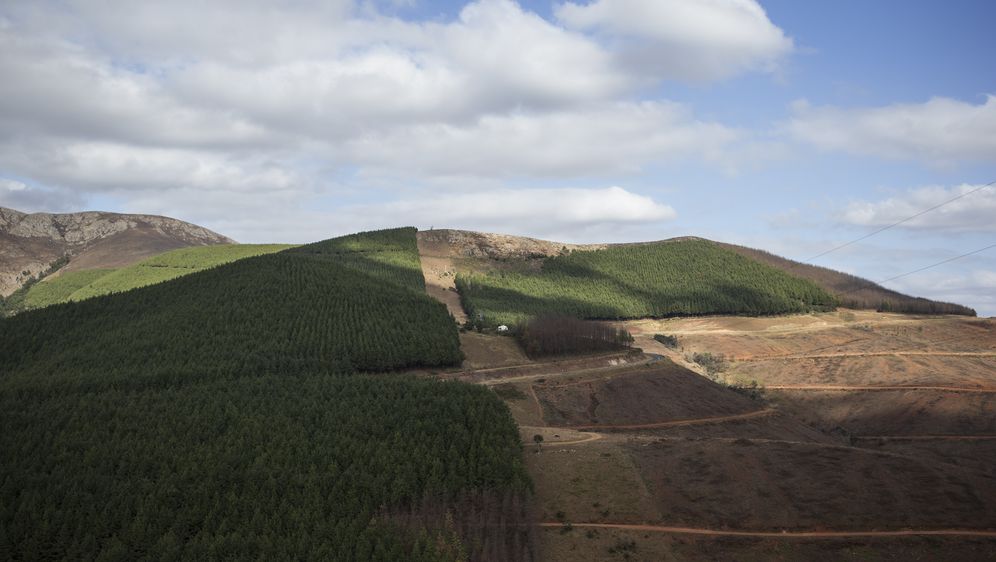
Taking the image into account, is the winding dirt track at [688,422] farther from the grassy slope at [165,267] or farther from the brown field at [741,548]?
the grassy slope at [165,267]

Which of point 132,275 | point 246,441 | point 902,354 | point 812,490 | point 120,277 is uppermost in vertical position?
point 132,275

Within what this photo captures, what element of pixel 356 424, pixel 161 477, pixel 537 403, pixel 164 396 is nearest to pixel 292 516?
pixel 161 477

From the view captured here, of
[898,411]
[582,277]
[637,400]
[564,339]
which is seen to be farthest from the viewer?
[582,277]

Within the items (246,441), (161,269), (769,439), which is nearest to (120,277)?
(161,269)

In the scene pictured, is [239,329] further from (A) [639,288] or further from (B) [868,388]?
(A) [639,288]

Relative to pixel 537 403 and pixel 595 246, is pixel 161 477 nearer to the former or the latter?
pixel 537 403

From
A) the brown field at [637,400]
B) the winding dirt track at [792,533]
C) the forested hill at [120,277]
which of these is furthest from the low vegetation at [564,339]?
the forested hill at [120,277]

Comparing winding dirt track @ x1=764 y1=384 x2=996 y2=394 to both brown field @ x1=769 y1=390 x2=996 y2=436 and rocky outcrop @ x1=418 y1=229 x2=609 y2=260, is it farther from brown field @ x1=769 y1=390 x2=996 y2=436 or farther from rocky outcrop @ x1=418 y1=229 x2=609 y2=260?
rocky outcrop @ x1=418 y1=229 x2=609 y2=260
